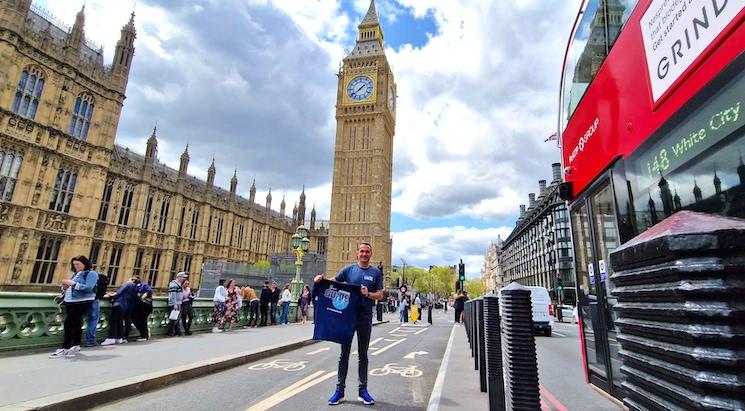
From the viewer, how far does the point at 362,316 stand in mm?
5230

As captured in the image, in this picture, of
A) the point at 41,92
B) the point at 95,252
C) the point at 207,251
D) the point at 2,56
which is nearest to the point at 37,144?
the point at 41,92

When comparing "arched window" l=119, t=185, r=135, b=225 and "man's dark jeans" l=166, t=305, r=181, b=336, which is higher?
"arched window" l=119, t=185, r=135, b=225

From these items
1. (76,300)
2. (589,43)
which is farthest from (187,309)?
(589,43)

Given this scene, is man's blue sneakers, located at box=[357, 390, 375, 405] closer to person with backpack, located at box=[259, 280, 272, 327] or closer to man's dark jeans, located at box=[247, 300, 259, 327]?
man's dark jeans, located at box=[247, 300, 259, 327]

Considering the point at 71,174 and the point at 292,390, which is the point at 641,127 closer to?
the point at 292,390

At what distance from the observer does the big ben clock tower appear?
67250 mm

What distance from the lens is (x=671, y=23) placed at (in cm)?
261

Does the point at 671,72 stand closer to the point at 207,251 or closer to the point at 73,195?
the point at 73,195

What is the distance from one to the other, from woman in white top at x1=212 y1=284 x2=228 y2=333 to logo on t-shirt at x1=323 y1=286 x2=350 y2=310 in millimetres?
9411

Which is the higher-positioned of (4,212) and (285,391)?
(4,212)

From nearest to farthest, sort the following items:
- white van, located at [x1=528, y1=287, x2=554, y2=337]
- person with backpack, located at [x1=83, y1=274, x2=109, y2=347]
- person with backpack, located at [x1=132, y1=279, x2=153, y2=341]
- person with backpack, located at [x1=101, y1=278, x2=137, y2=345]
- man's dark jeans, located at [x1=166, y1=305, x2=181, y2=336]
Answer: person with backpack, located at [x1=83, y1=274, x2=109, y2=347] → person with backpack, located at [x1=101, y1=278, x2=137, y2=345] → person with backpack, located at [x1=132, y1=279, x2=153, y2=341] → man's dark jeans, located at [x1=166, y1=305, x2=181, y2=336] → white van, located at [x1=528, y1=287, x2=554, y2=337]

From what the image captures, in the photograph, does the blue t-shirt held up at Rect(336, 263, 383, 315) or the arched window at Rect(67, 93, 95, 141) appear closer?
the blue t-shirt held up at Rect(336, 263, 383, 315)

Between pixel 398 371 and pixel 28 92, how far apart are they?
3205 cm

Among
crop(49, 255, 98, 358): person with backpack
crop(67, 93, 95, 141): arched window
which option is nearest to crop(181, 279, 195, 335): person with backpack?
crop(49, 255, 98, 358): person with backpack
